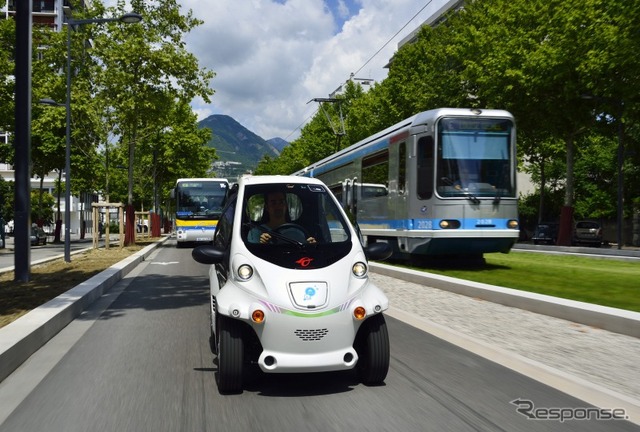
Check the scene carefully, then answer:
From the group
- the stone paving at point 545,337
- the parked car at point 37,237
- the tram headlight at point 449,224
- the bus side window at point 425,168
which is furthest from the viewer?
the parked car at point 37,237

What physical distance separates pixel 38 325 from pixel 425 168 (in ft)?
32.1

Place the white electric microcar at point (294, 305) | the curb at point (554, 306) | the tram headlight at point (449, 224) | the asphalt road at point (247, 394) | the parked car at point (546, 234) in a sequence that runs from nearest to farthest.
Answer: the asphalt road at point (247, 394) < the white electric microcar at point (294, 305) < the curb at point (554, 306) < the tram headlight at point (449, 224) < the parked car at point (546, 234)

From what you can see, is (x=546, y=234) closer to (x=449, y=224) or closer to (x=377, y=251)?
(x=449, y=224)

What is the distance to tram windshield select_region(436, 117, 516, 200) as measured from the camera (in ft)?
46.0

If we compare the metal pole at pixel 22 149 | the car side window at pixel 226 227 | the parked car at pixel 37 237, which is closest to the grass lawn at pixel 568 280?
the car side window at pixel 226 227

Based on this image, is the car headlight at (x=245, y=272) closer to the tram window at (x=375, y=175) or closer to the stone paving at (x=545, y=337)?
the stone paving at (x=545, y=337)

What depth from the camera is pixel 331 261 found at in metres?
4.58

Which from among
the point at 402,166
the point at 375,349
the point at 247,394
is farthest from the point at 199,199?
the point at 375,349

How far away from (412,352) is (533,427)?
2.28m

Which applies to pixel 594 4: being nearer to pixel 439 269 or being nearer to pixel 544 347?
pixel 439 269

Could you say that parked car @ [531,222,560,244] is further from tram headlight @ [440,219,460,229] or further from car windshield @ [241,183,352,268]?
car windshield @ [241,183,352,268]

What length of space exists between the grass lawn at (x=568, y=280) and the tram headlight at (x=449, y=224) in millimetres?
1054

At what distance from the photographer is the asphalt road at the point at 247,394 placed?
12.7ft

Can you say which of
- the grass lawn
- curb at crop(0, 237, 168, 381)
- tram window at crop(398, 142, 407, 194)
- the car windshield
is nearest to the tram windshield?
tram window at crop(398, 142, 407, 194)
